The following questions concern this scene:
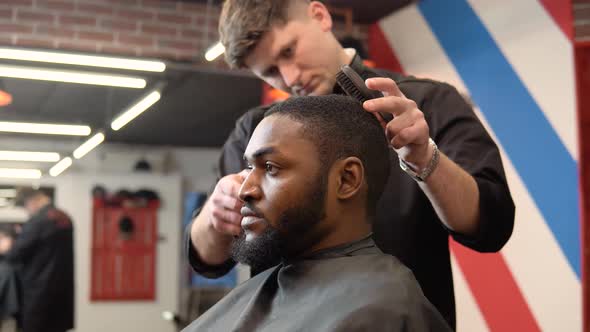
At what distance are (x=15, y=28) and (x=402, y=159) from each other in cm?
379

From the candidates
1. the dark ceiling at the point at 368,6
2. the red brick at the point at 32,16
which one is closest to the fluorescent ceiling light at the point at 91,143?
the red brick at the point at 32,16

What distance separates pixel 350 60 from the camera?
158cm

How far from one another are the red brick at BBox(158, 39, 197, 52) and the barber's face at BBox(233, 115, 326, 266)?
3591mm

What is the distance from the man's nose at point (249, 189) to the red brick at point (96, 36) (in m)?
3.57

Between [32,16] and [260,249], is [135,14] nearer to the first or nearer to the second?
[32,16]

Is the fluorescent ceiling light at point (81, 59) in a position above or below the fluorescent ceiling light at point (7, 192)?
above

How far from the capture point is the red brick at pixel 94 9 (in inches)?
174

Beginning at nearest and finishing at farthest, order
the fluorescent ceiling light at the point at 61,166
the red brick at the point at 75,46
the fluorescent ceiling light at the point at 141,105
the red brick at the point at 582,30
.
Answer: the red brick at the point at 582,30, the fluorescent ceiling light at the point at 141,105, the red brick at the point at 75,46, the fluorescent ceiling light at the point at 61,166

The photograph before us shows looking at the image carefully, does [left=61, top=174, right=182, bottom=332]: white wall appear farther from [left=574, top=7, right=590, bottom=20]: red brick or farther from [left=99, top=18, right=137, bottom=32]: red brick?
[left=574, top=7, right=590, bottom=20]: red brick

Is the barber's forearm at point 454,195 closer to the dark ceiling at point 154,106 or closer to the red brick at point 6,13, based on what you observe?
the red brick at point 6,13

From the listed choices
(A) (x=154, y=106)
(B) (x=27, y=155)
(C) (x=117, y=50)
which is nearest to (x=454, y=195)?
(C) (x=117, y=50)

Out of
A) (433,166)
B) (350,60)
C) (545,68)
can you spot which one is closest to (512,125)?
(545,68)

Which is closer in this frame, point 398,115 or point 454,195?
point 398,115

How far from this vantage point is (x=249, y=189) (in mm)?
1164
